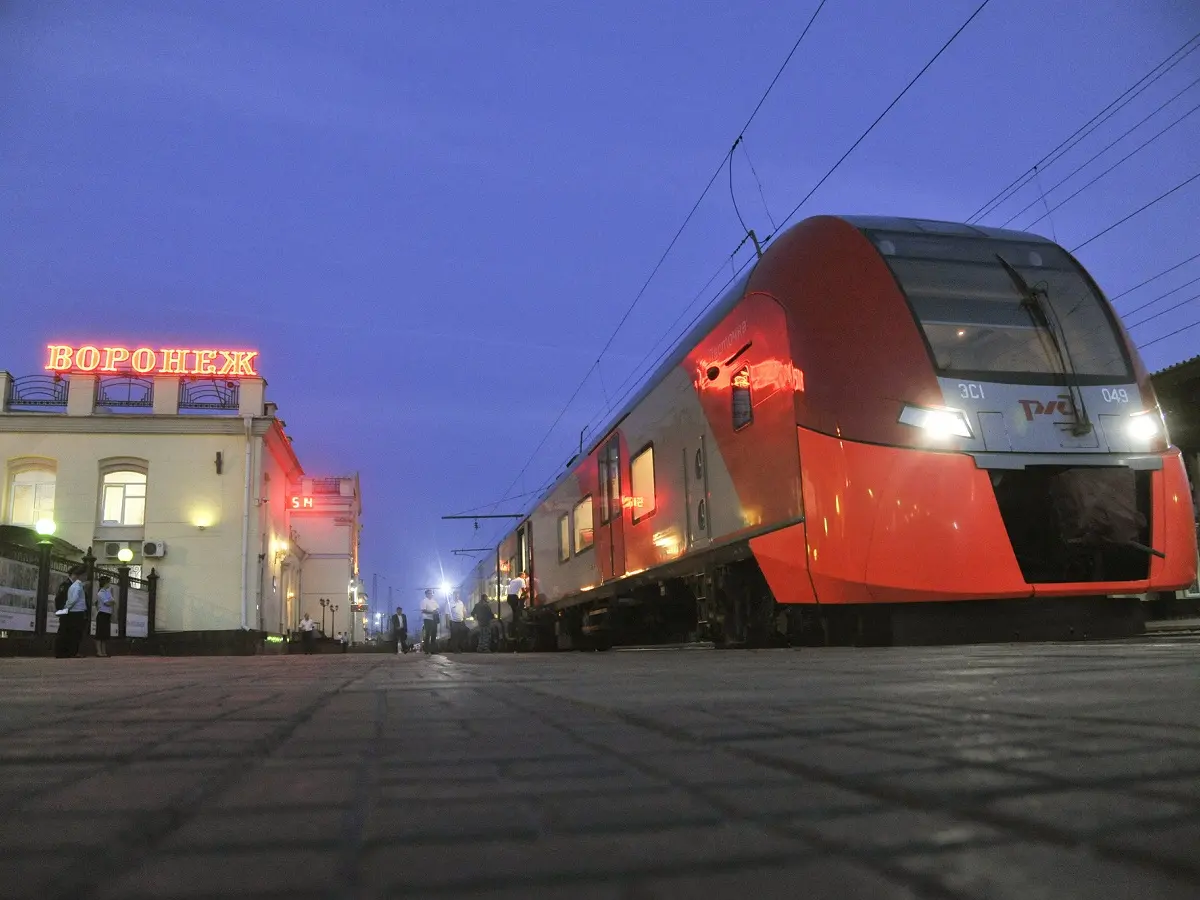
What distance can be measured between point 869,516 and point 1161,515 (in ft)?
7.41

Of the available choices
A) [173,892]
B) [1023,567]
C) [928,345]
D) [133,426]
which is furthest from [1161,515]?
[133,426]

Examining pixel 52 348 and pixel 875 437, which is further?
pixel 52 348

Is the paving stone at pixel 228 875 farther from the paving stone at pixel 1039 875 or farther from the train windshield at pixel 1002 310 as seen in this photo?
the train windshield at pixel 1002 310

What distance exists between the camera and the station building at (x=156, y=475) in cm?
2400

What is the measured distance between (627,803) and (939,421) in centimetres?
579

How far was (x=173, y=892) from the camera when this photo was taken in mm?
656

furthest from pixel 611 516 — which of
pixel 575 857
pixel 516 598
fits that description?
pixel 575 857

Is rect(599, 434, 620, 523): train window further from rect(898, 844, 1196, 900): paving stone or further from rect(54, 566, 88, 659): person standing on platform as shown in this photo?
rect(898, 844, 1196, 900): paving stone

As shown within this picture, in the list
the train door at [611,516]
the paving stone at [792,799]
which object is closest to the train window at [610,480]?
the train door at [611,516]

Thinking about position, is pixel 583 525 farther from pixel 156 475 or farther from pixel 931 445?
pixel 156 475

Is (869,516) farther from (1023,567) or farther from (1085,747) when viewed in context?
(1085,747)

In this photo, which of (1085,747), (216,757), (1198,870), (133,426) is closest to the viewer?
(1198,870)

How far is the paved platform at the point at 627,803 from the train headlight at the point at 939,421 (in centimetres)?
435

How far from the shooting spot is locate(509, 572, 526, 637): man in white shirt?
18.7m
